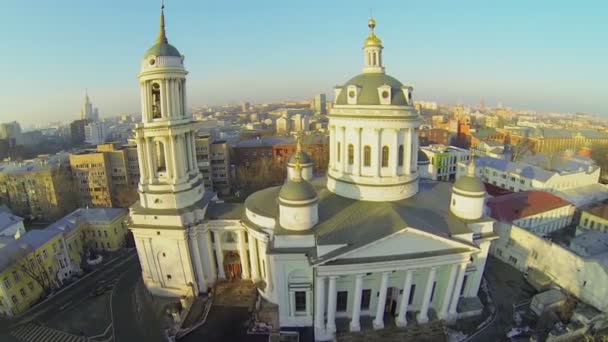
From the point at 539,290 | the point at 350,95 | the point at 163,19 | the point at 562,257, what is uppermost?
the point at 163,19

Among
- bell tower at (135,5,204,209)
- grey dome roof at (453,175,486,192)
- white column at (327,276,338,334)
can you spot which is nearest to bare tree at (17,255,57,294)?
bell tower at (135,5,204,209)

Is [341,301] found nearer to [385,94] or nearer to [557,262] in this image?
[385,94]

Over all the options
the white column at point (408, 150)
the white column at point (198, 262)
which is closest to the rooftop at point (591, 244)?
the white column at point (408, 150)

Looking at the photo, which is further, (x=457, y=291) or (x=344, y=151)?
(x=344, y=151)

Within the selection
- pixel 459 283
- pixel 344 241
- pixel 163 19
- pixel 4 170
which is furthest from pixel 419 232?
pixel 4 170

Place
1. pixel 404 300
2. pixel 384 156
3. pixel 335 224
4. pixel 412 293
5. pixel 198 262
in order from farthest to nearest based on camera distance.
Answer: pixel 198 262 < pixel 384 156 < pixel 412 293 < pixel 335 224 < pixel 404 300

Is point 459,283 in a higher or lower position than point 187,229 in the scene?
lower

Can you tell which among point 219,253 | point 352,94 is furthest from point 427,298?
point 219,253

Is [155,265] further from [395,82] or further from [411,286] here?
[395,82]
